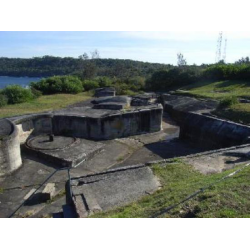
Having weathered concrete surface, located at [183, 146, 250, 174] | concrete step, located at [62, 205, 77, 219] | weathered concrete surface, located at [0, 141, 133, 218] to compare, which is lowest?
weathered concrete surface, located at [0, 141, 133, 218]

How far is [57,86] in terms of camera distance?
28172 millimetres

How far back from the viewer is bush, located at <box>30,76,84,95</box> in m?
27.9

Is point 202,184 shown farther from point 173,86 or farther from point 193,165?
point 173,86

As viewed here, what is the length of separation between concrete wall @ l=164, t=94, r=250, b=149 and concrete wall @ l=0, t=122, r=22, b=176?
794 centimetres

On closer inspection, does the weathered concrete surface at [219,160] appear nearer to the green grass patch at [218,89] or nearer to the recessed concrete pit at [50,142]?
the recessed concrete pit at [50,142]

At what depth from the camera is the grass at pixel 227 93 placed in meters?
15.1

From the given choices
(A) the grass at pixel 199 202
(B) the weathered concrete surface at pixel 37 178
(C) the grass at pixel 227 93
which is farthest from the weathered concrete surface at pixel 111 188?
(C) the grass at pixel 227 93

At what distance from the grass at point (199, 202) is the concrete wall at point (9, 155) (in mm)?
6088

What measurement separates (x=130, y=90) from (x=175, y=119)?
34.2 feet

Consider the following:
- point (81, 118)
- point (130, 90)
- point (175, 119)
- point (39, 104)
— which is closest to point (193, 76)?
point (130, 90)

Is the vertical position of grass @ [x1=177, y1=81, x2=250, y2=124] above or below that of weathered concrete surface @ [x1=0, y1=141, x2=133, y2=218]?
above

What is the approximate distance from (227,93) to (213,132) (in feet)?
34.8

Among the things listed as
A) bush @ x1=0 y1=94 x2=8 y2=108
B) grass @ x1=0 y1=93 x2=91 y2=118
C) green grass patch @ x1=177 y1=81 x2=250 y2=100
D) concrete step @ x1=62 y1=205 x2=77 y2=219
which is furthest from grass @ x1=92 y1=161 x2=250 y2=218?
bush @ x1=0 y1=94 x2=8 y2=108

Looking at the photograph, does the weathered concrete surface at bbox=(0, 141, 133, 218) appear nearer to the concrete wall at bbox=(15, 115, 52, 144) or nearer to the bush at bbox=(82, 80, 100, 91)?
the concrete wall at bbox=(15, 115, 52, 144)
